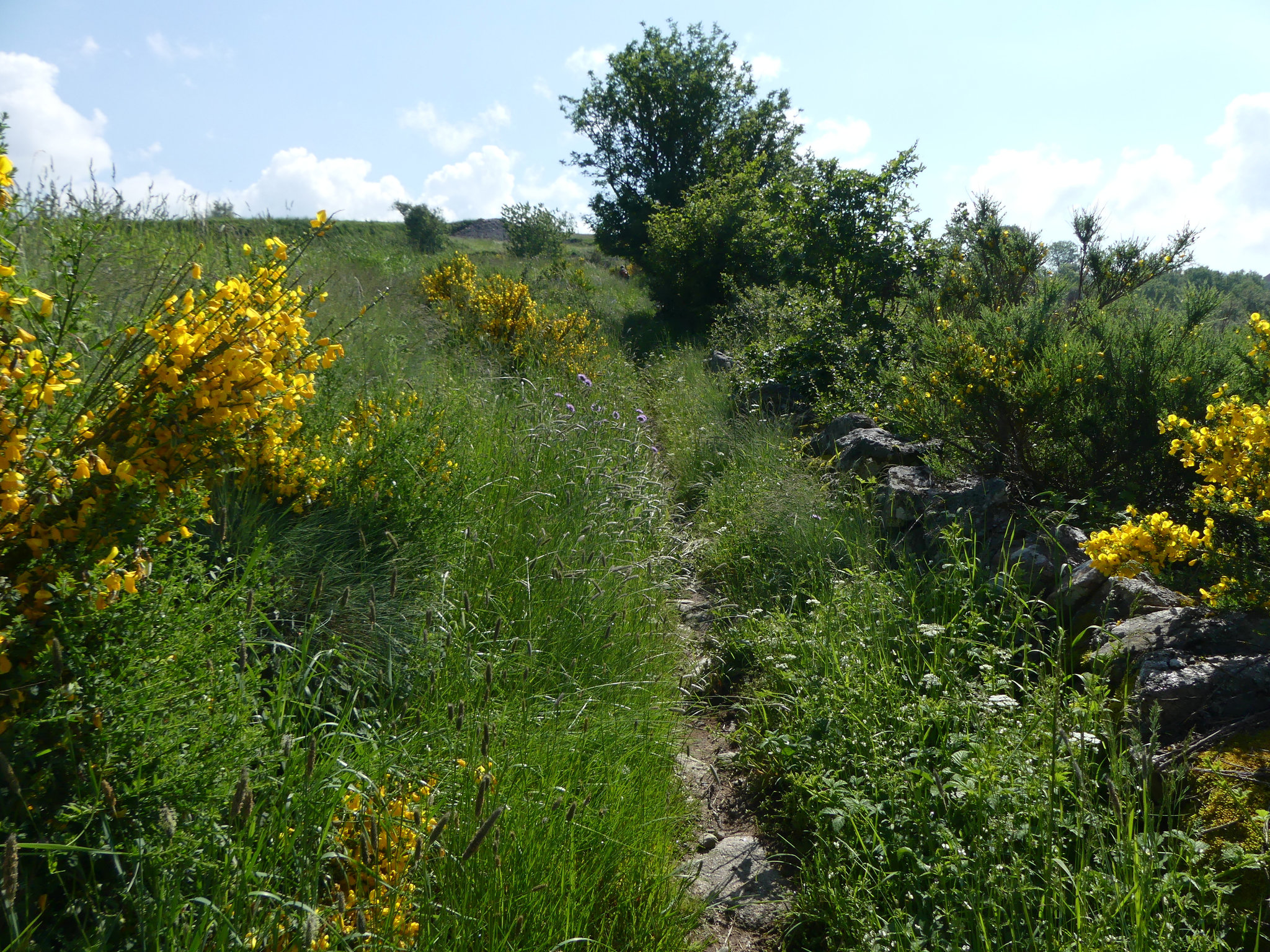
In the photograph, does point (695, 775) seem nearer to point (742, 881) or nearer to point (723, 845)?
point (723, 845)

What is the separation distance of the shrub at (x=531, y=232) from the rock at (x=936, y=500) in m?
21.3

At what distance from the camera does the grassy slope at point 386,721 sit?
149 centimetres

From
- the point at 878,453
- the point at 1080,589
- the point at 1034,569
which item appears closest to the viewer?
the point at 1080,589

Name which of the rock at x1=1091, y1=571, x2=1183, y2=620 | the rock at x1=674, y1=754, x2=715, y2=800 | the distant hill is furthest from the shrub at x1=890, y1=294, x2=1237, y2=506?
the distant hill

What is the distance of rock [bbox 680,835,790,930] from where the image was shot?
2.55 meters

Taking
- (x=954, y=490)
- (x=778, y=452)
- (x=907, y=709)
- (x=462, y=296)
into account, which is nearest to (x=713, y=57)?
(x=462, y=296)

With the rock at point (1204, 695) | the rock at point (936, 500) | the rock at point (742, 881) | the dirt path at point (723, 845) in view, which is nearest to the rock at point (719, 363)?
the rock at point (936, 500)

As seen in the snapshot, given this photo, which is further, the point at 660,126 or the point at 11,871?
the point at 660,126

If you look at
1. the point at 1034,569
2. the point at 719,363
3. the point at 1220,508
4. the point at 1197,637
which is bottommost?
the point at 1197,637

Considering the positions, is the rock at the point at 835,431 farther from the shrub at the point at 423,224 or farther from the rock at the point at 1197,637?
the shrub at the point at 423,224

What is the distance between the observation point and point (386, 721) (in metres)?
2.55

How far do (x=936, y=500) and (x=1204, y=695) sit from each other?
206cm

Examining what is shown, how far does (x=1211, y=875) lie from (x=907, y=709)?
42.4 inches

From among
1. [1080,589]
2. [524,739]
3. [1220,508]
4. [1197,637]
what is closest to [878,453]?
[1080,589]
